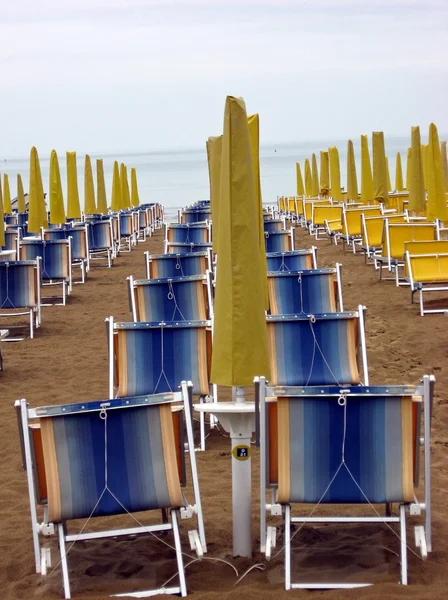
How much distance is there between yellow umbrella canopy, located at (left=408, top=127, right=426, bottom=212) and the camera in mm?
13047

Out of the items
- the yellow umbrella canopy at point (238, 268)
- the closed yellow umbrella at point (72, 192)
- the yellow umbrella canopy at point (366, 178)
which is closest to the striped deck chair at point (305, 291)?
the yellow umbrella canopy at point (238, 268)

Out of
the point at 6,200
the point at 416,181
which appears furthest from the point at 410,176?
the point at 6,200

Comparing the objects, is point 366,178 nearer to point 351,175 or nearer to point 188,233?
point 351,175

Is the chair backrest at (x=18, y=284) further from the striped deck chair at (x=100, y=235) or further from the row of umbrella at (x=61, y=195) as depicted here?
the striped deck chair at (x=100, y=235)

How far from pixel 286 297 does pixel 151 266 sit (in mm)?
1881

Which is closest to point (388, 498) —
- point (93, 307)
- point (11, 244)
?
point (93, 307)

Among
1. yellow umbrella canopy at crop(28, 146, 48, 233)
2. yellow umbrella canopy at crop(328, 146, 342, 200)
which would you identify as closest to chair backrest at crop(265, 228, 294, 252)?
yellow umbrella canopy at crop(28, 146, 48, 233)

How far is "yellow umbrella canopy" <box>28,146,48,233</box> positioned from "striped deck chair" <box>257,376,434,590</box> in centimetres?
1065

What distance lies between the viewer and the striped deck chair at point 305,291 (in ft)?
21.3

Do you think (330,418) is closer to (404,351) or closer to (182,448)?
(182,448)

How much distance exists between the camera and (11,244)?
42.7ft

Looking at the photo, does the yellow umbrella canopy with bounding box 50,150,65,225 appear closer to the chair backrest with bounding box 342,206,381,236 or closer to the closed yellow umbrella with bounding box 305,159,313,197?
the chair backrest with bounding box 342,206,381,236

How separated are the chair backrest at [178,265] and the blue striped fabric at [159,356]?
10.8ft

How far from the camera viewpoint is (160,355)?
4895 millimetres
